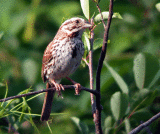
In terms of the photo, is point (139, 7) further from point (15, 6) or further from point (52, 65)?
point (52, 65)

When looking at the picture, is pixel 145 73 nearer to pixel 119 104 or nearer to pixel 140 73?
pixel 140 73

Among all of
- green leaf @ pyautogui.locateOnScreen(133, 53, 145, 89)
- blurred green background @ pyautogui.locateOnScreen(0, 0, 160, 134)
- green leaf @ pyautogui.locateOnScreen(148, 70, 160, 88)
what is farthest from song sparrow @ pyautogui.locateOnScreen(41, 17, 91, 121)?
green leaf @ pyautogui.locateOnScreen(148, 70, 160, 88)

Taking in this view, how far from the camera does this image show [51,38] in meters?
5.90

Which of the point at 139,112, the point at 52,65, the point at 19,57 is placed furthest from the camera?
the point at 19,57

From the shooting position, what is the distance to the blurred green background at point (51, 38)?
4.83m

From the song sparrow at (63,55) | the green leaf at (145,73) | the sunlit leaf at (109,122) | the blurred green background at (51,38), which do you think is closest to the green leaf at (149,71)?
the green leaf at (145,73)

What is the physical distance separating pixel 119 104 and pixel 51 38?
2.98 metres

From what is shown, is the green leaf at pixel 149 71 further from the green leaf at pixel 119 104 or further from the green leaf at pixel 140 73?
the green leaf at pixel 119 104

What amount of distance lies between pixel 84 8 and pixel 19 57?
2582mm

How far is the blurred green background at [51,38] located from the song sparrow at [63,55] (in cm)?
41

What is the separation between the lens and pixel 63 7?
5844 millimetres

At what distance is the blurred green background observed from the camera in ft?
15.9

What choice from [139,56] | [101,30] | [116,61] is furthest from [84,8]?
[101,30]

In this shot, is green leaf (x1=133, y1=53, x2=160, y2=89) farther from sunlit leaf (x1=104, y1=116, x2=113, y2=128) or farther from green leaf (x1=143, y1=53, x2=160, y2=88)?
sunlit leaf (x1=104, y1=116, x2=113, y2=128)
